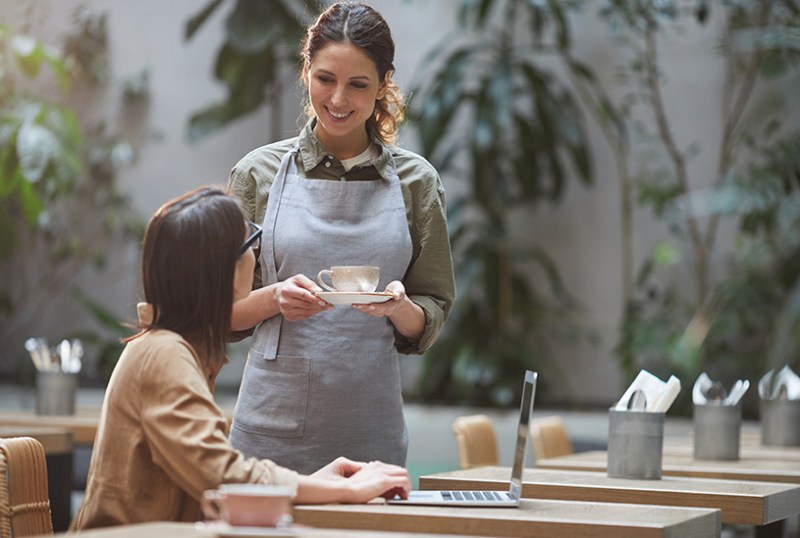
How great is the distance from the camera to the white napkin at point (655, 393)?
108 inches

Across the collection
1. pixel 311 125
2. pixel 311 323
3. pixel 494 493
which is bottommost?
pixel 494 493

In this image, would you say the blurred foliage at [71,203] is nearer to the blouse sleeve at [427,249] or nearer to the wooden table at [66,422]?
the wooden table at [66,422]

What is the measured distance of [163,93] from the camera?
7.91 metres

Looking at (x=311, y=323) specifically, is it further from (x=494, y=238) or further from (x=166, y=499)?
(x=494, y=238)

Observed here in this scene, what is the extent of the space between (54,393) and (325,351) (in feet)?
6.65

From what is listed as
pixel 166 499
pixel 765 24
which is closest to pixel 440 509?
pixel 166 499

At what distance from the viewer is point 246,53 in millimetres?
7047

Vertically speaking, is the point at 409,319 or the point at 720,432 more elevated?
the point at 409,319

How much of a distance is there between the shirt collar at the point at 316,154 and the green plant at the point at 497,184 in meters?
3.78

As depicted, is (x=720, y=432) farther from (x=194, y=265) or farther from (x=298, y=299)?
(x=194, y=265)

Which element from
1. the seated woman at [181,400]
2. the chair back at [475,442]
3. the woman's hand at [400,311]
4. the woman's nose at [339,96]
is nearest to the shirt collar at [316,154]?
the woman's nose at [339,96]

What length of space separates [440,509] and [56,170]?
550cm

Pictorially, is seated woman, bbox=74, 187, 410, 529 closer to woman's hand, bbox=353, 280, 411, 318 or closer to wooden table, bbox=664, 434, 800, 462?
woman's hand, bbox=353, 280, 411, 318

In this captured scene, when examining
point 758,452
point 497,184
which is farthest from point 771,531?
point 497,184
